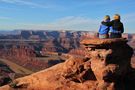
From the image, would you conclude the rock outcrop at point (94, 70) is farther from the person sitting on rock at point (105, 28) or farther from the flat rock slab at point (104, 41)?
the person sitting on rock at point (105, 28)

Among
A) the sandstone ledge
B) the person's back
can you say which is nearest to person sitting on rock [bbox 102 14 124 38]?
the person's back

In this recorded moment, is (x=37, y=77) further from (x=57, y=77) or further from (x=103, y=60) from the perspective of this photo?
(x=103, y=60)

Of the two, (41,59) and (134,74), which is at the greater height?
(134,74)

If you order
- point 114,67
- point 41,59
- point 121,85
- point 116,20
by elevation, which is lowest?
point 41,59

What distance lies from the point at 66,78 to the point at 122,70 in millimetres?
4042

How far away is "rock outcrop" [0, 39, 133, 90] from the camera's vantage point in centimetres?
2131

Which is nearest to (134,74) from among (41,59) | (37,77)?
(37,77)

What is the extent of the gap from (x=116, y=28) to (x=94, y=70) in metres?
3.18

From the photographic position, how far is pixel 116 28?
21484 millimetres

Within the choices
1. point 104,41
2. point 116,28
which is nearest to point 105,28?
point 116,28

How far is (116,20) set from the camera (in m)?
21.6

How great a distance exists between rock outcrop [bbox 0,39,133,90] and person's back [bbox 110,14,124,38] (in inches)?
26.0

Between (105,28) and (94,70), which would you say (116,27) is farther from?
(94,70)

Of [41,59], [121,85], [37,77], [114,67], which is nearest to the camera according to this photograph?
[114,67]
